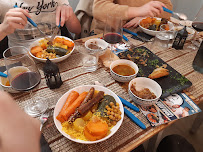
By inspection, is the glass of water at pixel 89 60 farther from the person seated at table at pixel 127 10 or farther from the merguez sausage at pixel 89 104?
the person seated at table at pixel 127 10

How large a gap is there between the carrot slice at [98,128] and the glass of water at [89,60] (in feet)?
1.68

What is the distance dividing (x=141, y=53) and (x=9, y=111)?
117cm

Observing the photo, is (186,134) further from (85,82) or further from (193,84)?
(85,82)


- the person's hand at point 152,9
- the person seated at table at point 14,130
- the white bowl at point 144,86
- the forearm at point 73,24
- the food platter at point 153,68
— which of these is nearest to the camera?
the person seated at table at point 14,130

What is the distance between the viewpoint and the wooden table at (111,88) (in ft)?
2.42

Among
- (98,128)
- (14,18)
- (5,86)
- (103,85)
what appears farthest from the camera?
(14,18)

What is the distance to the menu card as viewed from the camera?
86cm

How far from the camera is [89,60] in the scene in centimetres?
122

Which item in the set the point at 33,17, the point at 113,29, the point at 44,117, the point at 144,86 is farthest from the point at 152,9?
the point at 44,117

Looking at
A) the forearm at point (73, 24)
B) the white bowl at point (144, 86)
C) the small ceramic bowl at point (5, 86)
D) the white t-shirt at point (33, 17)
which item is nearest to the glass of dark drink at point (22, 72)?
the small ceramic bowl at point (5, 86)

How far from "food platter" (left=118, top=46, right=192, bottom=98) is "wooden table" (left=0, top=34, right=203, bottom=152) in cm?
7

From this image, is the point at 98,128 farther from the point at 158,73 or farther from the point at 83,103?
the point at 158,73

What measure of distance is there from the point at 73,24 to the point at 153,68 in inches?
42.4

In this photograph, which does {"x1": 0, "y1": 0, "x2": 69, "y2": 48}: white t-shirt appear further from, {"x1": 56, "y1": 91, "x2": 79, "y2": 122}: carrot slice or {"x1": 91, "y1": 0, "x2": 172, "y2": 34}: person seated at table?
{"x1": 56, "y1": 91, "x2": 79, "y2": 122}: carrot slice
